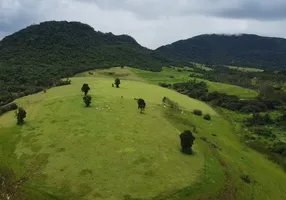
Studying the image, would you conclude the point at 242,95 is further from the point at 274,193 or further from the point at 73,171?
the point at 73,171

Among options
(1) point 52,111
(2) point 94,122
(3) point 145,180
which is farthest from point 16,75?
(3) point 145,180

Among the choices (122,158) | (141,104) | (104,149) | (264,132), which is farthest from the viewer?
(264,132)

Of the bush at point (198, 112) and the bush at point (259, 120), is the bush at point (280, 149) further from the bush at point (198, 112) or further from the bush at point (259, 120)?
the bush at point (198, 112)

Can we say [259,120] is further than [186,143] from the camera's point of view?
Yes

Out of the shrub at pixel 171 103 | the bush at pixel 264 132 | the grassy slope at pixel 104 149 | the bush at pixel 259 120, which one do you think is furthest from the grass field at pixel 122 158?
the bush at pixel 259 120

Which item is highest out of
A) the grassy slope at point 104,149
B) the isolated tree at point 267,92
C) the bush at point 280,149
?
the grassy slope at point 104,149

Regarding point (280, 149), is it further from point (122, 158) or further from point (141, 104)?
point (122, 158)

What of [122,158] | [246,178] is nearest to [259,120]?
[246,178]

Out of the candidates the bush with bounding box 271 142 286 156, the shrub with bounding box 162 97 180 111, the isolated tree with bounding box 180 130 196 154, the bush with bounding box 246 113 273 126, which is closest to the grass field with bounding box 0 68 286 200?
the isolated tree with bounding box 180 130 196 154
